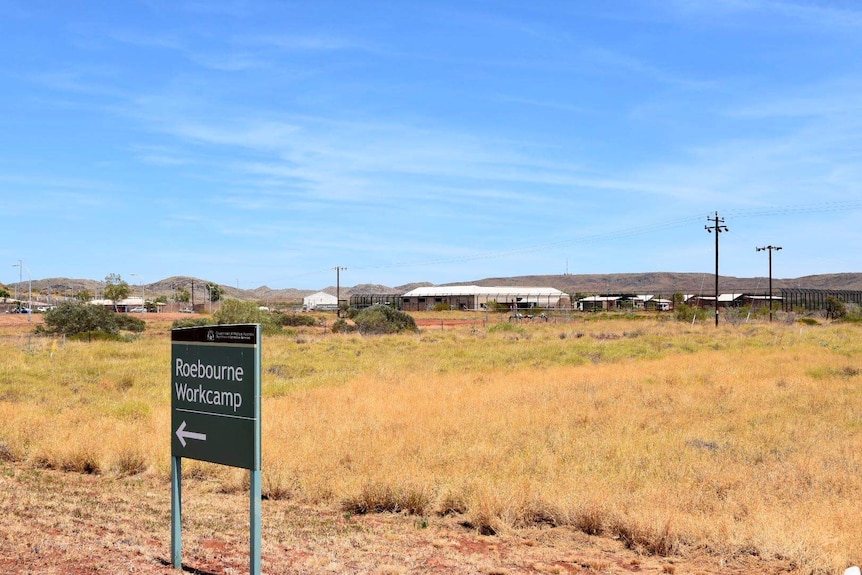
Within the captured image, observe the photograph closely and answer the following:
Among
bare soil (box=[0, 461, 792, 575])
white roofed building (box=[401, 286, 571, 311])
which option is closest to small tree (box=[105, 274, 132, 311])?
white roofed building (box=[401, 286, 571, 311])

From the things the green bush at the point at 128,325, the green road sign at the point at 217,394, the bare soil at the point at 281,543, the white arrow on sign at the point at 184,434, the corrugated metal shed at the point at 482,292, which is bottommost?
the bare soil at the point at 281,543

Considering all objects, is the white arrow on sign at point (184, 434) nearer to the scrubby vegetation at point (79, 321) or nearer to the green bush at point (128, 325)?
the scrubby vegetation at point (79, 321)

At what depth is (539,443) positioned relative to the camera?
1352 centimetres

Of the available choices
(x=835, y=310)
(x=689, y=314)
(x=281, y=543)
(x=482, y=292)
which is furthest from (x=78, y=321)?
(x=482, y=292)

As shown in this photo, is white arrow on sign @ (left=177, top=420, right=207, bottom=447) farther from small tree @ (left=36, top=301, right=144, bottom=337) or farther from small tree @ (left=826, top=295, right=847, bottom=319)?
small tree @ (left=826, top=295, right=847, bottom=319)

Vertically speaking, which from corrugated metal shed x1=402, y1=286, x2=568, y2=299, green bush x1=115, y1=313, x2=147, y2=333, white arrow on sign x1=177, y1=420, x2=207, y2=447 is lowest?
green bush x1=115, y1=313, x2=147, y2=333

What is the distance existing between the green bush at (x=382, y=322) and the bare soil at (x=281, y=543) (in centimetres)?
4279

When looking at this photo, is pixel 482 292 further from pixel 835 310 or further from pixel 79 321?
pixel 79 321

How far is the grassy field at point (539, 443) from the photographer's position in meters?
8.81

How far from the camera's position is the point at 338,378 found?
2466 cm

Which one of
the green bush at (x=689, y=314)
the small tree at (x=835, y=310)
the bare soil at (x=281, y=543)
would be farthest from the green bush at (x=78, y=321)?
the small tree at (x=835, y=310)

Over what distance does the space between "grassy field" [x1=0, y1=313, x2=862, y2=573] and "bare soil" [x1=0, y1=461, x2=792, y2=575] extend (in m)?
0.30

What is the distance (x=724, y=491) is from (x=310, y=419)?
26.6 ft

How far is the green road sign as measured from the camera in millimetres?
6122
